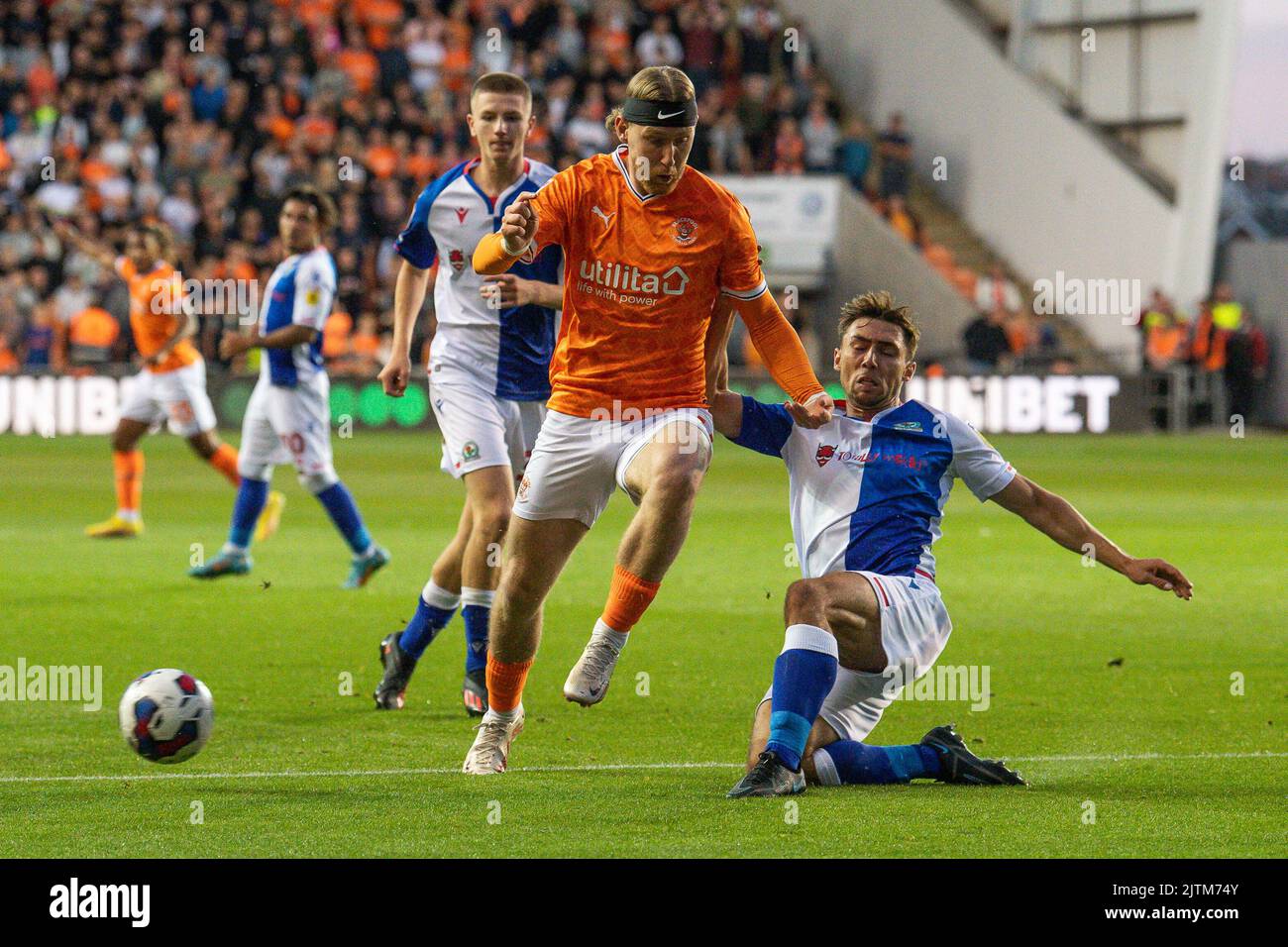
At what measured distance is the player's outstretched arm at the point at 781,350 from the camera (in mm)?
6355

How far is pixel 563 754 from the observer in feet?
22.4

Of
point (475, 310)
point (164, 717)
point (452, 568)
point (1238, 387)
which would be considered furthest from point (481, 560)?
point (1238, 387)

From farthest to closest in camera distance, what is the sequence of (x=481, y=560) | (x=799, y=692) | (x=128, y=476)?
(x=128, y=476)
(x=481, y=560)
(x=799, y=692)

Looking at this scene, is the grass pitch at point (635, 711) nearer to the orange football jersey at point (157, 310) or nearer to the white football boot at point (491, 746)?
the white football boot at point (491, 746)

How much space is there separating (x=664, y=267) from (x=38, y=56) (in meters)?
25.7

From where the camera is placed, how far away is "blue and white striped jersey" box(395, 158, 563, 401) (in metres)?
7.72

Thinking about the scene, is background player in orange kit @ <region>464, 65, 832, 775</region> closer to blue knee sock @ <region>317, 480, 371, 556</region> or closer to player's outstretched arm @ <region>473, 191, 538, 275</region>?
player's outstretched arm @ <region>473, 191, 538, 275</region>

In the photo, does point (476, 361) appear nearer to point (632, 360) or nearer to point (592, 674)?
point (632, 360)

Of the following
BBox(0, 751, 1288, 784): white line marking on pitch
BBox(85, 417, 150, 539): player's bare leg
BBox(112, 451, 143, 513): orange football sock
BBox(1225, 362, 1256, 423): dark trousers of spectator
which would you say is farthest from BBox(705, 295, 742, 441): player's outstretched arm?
BBox(1225, 362, 1256, 423): dark trousers of spectator

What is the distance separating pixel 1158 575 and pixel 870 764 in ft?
3.54

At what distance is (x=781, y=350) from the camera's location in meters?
6.45
